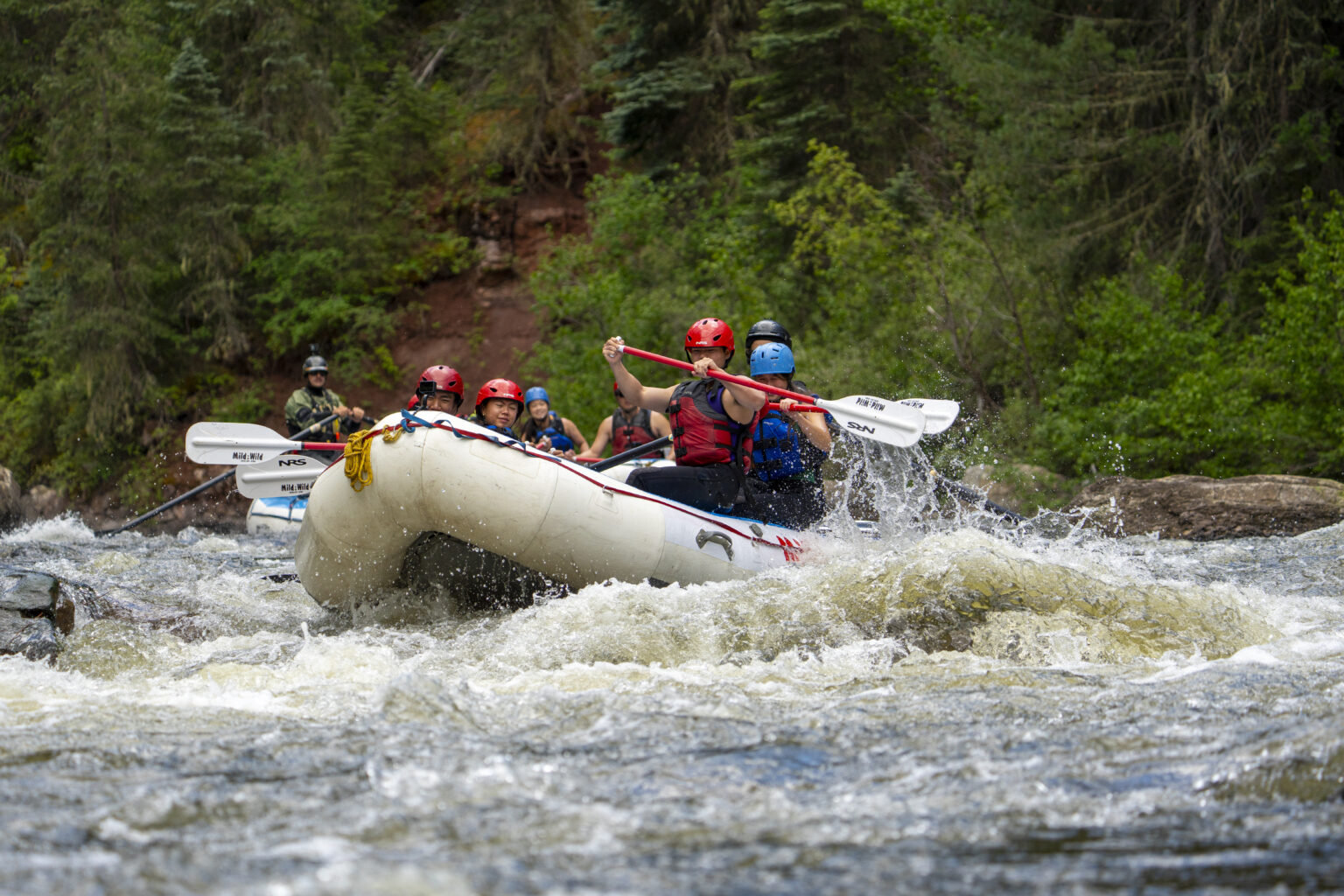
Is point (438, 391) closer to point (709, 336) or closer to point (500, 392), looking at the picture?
point (500, 392)

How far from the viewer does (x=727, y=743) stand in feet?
10.8

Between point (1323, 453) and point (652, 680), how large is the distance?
8.82 metres

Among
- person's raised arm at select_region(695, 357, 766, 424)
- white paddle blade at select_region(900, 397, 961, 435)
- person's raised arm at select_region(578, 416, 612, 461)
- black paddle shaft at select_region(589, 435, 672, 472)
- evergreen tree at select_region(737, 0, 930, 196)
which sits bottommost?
person's raised arm at select_region(578, 416, 612, 461)

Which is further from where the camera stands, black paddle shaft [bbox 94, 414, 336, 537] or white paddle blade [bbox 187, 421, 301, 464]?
black paddle shaft [bbox 94, 414, 336, 537]

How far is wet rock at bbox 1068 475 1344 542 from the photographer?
9.27 meters

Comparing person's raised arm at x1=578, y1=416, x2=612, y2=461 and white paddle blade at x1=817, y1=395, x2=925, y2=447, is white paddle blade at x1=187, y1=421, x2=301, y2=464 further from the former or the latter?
person's raised arm at x1=578, y1=416, x2=612, y2=461

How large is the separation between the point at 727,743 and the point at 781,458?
3399 millimetres

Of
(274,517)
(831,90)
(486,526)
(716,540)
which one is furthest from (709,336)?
(831,90)

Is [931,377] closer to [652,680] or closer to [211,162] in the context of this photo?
[652,680]

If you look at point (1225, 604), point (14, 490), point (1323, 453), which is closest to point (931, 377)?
point (1323, 453)

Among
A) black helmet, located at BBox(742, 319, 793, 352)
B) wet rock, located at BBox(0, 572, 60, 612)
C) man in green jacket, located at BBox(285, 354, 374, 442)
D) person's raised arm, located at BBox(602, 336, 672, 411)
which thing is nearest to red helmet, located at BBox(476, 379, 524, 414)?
person's raised arm, located at BBox(602, 336, 672, 411)

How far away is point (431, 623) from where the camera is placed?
20.0ft

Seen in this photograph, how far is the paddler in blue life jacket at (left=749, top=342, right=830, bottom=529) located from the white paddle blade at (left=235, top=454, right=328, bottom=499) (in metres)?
2.76

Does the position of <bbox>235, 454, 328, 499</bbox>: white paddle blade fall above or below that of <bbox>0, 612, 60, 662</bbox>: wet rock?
below
